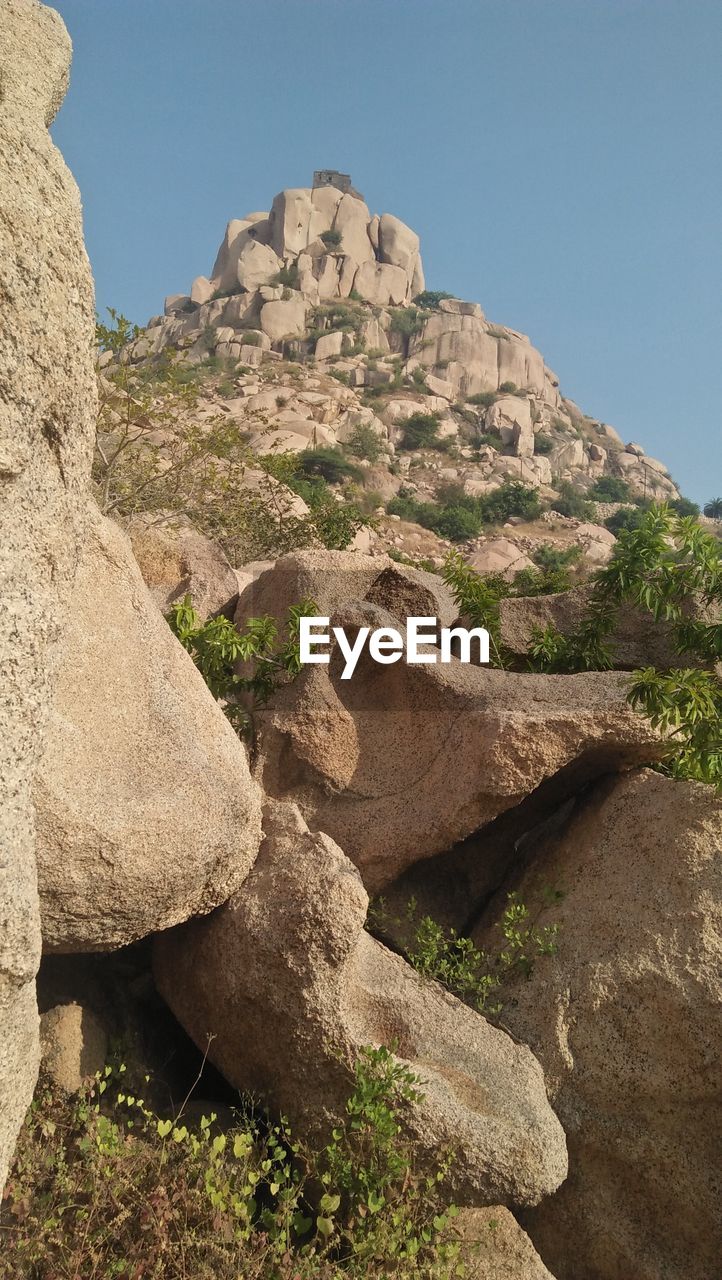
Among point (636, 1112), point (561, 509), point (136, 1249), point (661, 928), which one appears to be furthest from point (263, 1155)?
point (561, 509)

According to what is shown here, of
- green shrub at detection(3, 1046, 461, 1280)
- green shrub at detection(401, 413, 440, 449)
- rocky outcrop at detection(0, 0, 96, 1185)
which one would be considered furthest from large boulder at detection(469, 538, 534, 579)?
green shrub at detection(401, 413, 440, 449)

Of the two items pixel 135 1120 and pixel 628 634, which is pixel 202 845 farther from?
pixel 628 634

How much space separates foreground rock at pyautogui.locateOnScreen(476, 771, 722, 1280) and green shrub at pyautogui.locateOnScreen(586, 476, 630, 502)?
4795 cm

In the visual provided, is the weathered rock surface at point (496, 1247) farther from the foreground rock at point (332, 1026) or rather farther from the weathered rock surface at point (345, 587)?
the weathered rock surface at point (345, 587)

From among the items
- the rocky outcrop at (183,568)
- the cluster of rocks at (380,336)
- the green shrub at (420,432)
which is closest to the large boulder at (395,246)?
the cluster of rocks at (380,336)

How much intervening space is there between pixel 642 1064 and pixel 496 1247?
0.87 metres

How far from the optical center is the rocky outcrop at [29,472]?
83.7 inches

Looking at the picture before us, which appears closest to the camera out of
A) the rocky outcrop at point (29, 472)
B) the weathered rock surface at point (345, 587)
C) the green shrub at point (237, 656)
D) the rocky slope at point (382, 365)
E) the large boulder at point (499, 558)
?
the rocky outcrop at point (29, 472)

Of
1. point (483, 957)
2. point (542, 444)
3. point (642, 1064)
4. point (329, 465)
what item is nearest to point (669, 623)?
point (483, 957)

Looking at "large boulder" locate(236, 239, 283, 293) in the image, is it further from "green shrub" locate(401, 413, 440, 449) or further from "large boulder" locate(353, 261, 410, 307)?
"green shrub" locate(401, 413, 440, 449)

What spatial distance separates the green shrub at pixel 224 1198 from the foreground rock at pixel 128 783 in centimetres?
66

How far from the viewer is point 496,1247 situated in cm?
316

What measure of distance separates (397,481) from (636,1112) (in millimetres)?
37126

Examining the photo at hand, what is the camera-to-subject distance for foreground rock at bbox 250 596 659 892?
4.10 meters
